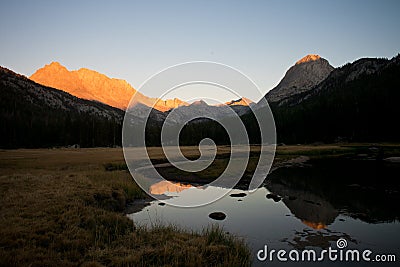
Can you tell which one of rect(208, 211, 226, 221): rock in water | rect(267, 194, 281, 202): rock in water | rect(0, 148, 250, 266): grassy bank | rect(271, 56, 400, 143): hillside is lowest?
rect(208, 211, 226, 221): rock in water

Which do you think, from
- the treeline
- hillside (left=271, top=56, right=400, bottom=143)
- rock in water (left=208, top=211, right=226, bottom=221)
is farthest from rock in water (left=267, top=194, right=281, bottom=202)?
hillside (left=271, top=56, right=400, bottom=143)

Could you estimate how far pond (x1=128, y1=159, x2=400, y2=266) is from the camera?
15.3 m

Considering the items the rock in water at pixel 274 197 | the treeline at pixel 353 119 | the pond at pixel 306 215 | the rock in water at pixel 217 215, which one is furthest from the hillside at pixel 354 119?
the rock in water at pixel 217 215

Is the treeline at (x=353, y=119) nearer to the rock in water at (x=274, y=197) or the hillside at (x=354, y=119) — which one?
the hillside at (x=354, y=119)

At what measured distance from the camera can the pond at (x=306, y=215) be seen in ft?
50.1

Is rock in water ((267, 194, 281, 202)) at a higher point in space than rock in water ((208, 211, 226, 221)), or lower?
higher

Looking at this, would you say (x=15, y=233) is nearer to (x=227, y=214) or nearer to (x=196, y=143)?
(x=227, y=214)

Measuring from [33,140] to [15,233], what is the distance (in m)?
108

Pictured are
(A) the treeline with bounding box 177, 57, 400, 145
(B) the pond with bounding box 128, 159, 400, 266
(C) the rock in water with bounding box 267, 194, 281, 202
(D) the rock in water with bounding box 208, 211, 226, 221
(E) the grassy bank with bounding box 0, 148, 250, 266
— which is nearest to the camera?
(E) the grassy bank with bounding box 0, 148, 250, 266

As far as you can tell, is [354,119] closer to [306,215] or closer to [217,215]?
[306,215]

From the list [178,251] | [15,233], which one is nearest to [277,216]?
[178,251]

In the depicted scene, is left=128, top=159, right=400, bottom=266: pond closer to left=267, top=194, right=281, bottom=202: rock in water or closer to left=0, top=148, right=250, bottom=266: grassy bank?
left=267, top=194, right=281, bottom=202: rock in water

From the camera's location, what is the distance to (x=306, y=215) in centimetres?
2120

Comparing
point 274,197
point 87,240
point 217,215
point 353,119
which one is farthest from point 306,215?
point 353,119
